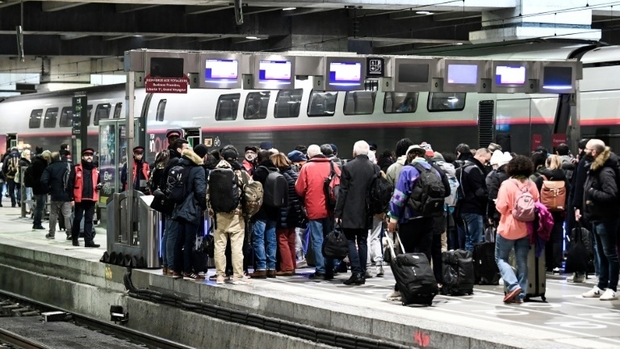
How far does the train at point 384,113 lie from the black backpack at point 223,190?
8.66 meters

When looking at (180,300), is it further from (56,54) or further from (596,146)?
(56,54)

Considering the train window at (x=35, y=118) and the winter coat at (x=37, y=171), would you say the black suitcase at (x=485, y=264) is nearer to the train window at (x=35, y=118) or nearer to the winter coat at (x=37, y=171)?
the winter coat at (x=37, y=171)

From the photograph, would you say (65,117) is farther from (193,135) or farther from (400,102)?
(400,102)

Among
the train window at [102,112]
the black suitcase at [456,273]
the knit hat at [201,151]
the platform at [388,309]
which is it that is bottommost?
the platform at [388,309]

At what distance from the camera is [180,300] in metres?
16.6

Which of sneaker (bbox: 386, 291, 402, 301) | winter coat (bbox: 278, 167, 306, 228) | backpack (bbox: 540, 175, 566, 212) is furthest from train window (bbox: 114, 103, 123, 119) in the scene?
sneaker (bbox: 386, 291, 402, 301)

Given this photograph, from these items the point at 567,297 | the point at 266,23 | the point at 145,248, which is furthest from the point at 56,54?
the point at 567,297

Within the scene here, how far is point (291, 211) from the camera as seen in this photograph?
17562 millimetres

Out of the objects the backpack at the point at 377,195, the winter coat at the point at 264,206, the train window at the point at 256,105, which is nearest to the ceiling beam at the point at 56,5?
the train window at the point at 256,105

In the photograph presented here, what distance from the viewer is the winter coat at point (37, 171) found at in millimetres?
27750

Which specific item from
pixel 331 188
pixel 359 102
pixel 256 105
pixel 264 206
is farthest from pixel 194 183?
pixel 256 105

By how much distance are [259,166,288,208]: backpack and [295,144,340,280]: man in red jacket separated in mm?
271

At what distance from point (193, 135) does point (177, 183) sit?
67.0 feet

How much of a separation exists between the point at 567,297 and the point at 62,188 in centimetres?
1306
